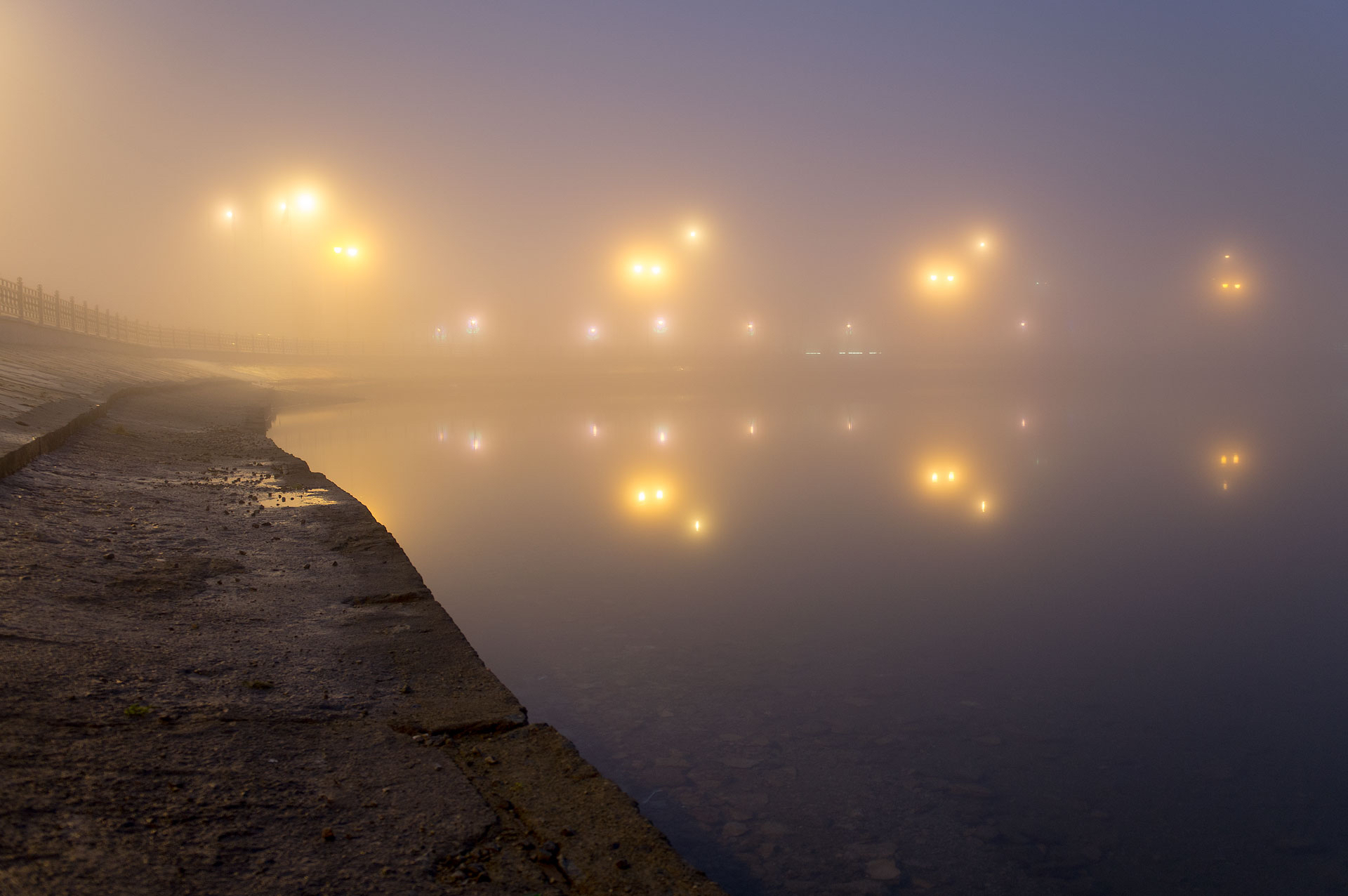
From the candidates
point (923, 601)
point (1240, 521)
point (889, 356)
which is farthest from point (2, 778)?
point (889, 356)

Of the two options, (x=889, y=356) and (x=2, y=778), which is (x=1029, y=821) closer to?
(x=2, y=778)

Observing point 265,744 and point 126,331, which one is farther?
point 126,331

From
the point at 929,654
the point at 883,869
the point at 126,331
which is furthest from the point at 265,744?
the point at 126,331

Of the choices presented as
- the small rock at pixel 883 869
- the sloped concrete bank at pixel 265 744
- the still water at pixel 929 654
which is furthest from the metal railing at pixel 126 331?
the small rock at pixel 883 869

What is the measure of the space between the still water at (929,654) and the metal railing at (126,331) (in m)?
16.3

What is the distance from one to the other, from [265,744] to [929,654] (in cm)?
547

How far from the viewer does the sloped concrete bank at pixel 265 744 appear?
3.17 m

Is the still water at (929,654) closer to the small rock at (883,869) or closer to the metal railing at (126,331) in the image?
the small rock at (883,869)

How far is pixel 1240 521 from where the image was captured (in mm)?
14469

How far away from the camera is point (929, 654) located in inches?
300

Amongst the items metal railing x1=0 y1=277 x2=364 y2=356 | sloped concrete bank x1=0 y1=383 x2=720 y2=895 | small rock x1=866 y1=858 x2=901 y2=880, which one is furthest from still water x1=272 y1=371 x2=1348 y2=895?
metal railing x1=0 y1=277 x2=364 y2=356

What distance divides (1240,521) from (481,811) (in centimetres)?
1493

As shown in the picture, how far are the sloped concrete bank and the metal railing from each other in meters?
25.8

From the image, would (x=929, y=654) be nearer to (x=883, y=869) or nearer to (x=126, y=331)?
(x=883, y=869)
